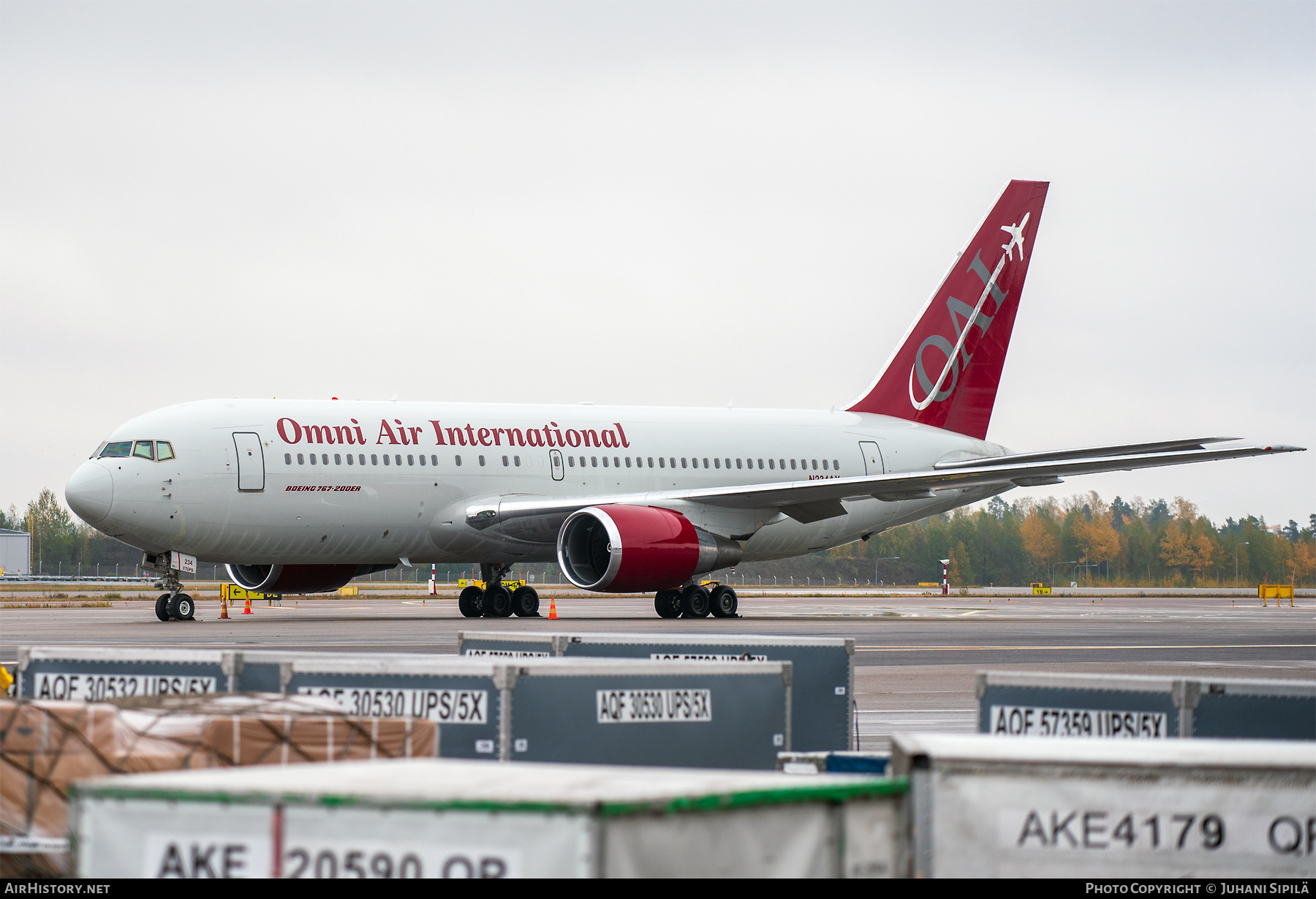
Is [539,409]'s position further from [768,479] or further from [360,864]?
[360,864]

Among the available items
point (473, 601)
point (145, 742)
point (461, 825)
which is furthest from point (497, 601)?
point (461, 825)

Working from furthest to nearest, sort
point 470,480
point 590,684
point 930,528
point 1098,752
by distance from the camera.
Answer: point 930,528 < point 470,480 < point 590,684 < point 1098,752

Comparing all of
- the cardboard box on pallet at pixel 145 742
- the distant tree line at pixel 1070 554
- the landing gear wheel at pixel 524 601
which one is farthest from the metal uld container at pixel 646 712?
the distant tree line at pixel 1070 554

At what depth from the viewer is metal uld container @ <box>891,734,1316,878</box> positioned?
3.86 metres

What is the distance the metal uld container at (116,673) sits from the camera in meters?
8.18

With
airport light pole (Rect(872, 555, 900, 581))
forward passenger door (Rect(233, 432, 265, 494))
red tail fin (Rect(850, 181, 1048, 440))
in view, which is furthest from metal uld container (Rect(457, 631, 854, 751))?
airport light pole (Rect(872, 555, 900, 581))

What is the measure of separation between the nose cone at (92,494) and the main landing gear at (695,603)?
10092 mm

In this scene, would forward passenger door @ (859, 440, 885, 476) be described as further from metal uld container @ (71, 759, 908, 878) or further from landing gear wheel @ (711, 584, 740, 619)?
metal uld container @ (71, 759, 908, 878)

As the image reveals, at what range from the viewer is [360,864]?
3430mm

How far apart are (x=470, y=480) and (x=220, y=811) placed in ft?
84.0

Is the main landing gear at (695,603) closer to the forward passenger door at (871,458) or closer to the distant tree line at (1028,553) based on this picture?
the forward passenger door at (871,458)

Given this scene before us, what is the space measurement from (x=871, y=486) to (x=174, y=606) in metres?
12.6

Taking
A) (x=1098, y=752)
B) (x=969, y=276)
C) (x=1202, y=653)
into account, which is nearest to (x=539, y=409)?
(x=969, y=276)

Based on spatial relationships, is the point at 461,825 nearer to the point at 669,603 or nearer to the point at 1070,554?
the point at 669,603
